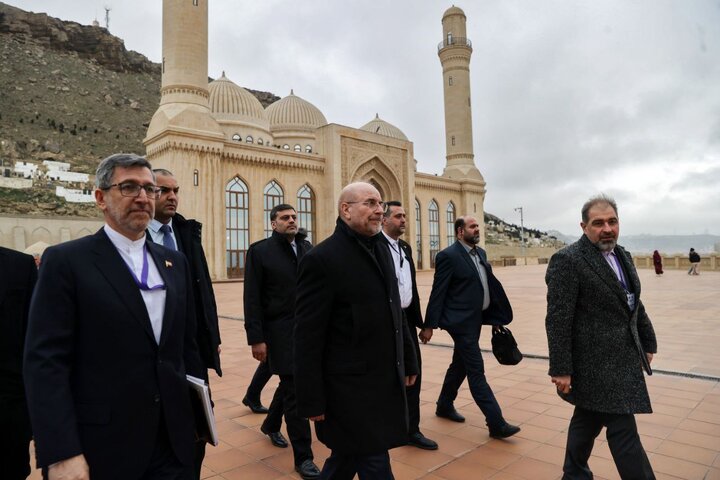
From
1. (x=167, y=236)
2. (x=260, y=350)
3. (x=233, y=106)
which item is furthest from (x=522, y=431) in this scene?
(x=233, y=106)

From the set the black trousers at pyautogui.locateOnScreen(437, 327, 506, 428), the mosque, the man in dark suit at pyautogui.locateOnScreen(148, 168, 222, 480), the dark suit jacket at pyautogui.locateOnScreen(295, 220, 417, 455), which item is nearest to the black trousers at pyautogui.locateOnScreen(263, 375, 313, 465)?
the man in dark suit at pyautogui.locateOnScreen(148, 168, 222, 480)

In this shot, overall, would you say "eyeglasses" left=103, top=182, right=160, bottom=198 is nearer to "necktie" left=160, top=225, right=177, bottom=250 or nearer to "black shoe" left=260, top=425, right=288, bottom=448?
"necktie" left=160, top=225, right=177, bottom=250

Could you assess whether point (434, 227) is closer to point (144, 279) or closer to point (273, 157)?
point (273, 157)

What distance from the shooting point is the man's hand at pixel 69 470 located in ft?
4.55

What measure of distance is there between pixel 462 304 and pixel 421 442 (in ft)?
3.62

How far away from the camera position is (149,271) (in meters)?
1.78

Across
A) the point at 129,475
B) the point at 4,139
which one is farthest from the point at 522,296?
the point at 4,139

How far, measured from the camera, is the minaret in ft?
109

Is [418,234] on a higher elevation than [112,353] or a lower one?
higher

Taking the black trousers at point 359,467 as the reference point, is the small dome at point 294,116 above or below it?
above

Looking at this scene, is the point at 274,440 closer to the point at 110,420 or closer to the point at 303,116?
the point at 110,420

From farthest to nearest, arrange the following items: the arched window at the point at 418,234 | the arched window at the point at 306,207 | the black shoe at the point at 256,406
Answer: the arched window at the point at 418,234 < the arched window at the point at 306,207 < the black shoe at the point at 256,406

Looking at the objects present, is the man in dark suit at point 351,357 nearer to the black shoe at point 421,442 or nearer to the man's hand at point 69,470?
the man's hand at point 69,470

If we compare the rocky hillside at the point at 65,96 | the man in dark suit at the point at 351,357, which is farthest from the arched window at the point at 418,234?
the man in dark suit at the point at 351,357
